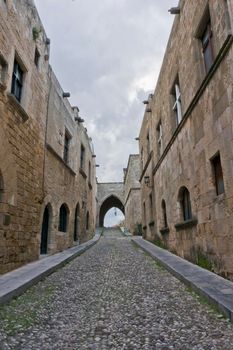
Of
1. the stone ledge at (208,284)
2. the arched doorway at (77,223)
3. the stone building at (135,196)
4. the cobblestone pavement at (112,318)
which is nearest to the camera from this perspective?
the cobblestone pavement at (112,318)

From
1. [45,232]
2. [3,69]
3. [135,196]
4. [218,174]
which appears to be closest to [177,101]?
[218,174]

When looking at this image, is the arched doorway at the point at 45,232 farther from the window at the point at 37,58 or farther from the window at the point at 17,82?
the window at the point at 37,58

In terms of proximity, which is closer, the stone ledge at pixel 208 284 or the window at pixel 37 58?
the stone ledge at pixel 208 284

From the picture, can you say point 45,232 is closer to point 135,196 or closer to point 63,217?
point 63,217

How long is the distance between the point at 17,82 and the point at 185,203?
517cm

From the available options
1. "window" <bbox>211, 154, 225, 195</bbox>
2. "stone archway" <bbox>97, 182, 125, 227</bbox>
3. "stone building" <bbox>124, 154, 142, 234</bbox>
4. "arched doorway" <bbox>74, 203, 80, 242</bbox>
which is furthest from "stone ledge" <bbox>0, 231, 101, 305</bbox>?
"stone archway" <bbox>97, 182, 125, 227</bbox>

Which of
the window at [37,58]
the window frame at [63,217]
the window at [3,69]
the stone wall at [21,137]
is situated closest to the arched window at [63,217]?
the window frame at [63,217]

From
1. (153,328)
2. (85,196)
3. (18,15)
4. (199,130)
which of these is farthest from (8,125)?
(85,196)

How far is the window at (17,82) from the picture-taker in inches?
231

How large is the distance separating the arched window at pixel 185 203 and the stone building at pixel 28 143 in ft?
12.7

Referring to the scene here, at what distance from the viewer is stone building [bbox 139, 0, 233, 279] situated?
4.08 metres

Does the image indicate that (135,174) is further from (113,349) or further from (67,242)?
(113,349)

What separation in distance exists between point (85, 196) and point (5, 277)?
994cm

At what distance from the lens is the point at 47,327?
8.50 ft
